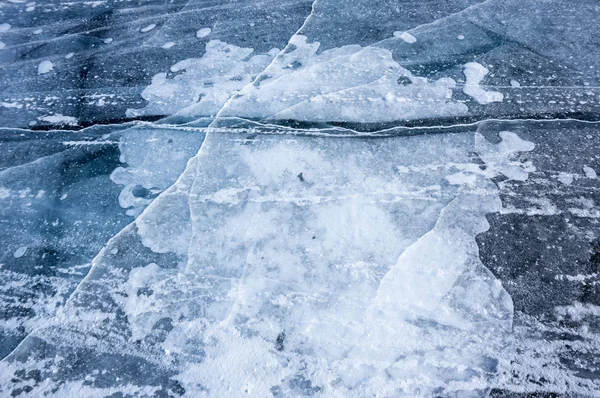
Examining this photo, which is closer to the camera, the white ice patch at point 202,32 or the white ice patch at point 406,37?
the white ice patch at point 406,37

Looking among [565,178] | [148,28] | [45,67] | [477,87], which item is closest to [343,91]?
[477,87]

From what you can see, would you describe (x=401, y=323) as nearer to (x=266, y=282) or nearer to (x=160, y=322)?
(x=266, y=282)

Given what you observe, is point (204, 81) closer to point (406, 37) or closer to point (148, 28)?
point (148, 28)

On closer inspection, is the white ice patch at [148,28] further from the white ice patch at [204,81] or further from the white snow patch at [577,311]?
the white snow patch at [577,311]

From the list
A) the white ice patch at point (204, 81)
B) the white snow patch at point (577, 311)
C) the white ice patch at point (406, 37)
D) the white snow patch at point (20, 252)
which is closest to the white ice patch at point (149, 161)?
the white ice patch at point (204, 81)

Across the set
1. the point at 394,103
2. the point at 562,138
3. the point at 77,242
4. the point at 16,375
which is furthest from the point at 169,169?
the point at 562,138

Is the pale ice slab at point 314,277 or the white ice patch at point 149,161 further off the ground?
the white ice patch at point 149,161
